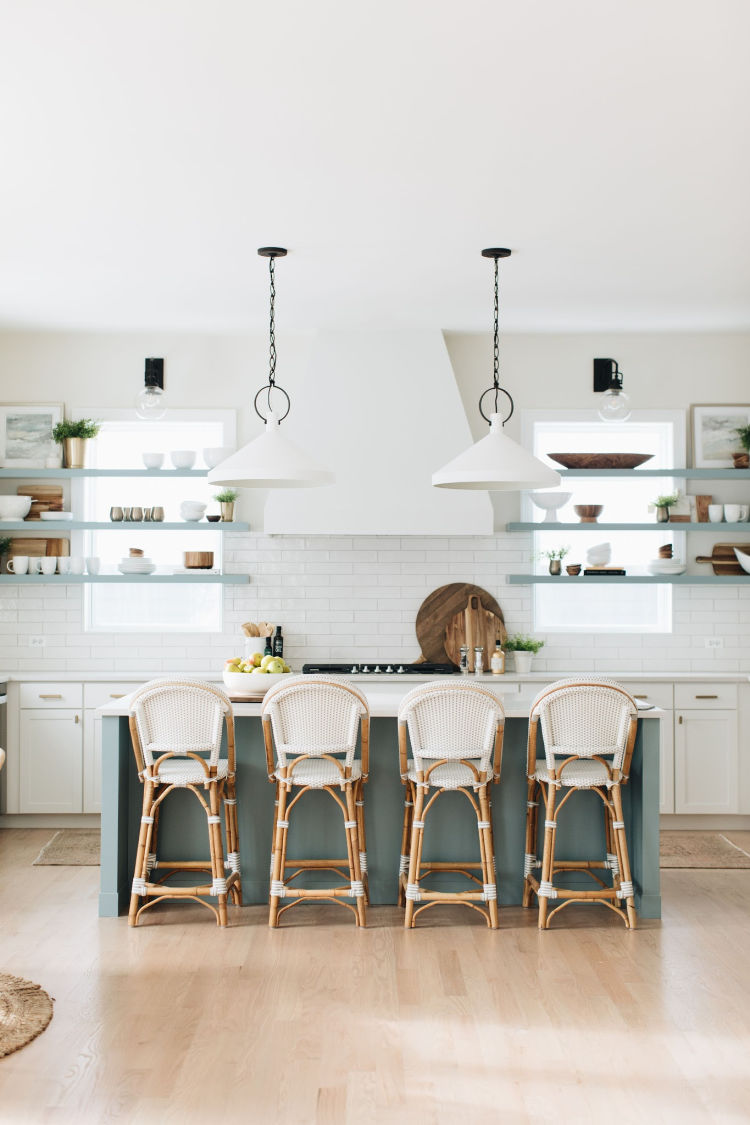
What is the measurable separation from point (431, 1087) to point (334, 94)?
291cm

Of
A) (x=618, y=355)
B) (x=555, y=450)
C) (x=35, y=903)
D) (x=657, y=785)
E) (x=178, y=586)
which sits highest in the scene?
(x=618, y=355)

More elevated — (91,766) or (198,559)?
(198,559)

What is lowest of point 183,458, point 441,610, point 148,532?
point 441,610

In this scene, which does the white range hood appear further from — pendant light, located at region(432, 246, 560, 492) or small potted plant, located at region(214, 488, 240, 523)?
pendant light, located at region(432, 246, 560, 492)

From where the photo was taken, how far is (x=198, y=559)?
21.4ft

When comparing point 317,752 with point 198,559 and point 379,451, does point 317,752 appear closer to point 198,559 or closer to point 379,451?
point 379,451

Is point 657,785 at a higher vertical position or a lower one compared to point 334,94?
lower

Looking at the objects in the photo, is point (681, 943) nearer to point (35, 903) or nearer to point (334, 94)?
point (35, 903)

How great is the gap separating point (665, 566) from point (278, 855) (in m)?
3.25

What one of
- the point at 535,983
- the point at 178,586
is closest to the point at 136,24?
the point at 535,983

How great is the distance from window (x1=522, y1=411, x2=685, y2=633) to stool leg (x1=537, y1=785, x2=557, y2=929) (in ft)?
7.93

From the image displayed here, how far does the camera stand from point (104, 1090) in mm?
2910

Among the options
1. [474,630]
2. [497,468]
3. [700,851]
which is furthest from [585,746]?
[474,630]

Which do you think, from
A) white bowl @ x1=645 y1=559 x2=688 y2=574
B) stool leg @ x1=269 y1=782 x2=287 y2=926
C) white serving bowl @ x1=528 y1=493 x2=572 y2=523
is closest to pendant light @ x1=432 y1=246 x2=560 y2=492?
stool leg @ x1=269 y1=782 x2=287 y2=926
